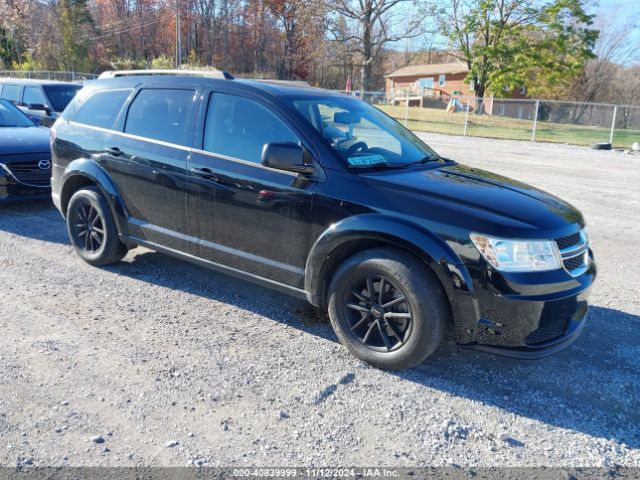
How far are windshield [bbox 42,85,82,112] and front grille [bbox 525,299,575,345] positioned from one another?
11.8 metres

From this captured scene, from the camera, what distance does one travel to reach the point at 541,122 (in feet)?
93.5

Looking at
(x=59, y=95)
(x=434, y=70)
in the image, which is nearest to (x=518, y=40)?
(x=434, y=70)

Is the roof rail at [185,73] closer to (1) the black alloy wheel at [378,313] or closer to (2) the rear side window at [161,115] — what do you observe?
(2) the rear side window at [161,115]

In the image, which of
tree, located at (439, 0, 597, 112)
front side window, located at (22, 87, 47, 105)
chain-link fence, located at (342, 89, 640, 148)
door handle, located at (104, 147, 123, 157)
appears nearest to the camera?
door handle, located at (104, 147, 123, 157)

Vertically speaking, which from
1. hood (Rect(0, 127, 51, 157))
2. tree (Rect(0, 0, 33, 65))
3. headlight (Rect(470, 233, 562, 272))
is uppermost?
tree (Rect(0, 0, 33, 65))

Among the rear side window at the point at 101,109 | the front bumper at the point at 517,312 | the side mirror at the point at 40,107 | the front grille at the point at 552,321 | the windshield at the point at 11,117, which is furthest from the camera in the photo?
the side mirror at the point at 40,107

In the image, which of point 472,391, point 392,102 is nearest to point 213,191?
point 472,391

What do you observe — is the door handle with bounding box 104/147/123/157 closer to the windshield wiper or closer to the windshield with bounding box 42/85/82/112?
the windshield wiper

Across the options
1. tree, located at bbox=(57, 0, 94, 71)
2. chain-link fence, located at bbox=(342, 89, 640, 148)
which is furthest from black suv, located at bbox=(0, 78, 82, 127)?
tree, located at bbox=(57, 0, 94, 71)

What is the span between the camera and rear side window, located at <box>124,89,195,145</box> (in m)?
4.61

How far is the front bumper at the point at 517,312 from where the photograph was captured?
319 cm

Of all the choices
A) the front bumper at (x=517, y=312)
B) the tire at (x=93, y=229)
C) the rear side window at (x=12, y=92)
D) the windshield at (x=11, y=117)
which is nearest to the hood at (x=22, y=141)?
the windshield at (x=11, y=117)

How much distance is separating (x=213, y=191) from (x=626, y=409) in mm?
3220

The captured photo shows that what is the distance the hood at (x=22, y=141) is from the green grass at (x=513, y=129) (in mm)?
21180
